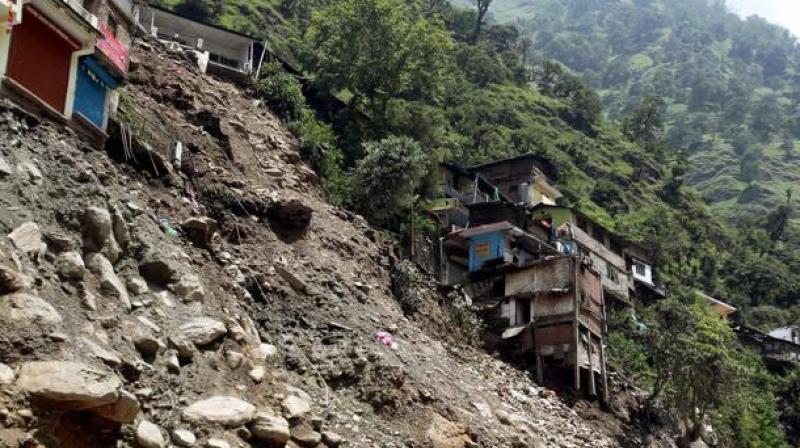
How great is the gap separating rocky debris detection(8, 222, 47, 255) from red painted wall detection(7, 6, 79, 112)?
4.65m

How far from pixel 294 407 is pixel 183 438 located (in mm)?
3367

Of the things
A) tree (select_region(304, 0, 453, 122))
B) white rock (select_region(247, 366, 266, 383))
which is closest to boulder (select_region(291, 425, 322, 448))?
white rock (select_region(247, 366, 266, 383))

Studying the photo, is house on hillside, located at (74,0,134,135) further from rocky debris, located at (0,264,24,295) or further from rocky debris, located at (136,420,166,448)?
rocky debris, located at (136,420,166,448)

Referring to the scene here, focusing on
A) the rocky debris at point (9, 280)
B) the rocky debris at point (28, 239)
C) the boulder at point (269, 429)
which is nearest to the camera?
the rocky debris at point (9, 280)

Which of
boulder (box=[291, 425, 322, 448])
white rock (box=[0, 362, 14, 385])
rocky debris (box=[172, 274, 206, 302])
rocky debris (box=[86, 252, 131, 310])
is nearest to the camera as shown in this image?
white rock (box=[0, 362, 14, 385])

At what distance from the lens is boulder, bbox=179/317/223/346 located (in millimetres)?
14227

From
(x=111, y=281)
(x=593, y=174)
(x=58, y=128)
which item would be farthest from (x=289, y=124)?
(x=593, y=174)

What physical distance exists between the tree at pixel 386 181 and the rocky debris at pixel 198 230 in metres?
14.5

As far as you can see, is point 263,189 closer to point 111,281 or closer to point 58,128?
point 58,128

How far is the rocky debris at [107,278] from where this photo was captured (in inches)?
527

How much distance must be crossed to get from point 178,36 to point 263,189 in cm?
2065

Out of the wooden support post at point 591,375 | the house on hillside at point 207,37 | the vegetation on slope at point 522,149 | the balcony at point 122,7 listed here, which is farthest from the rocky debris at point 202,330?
the house on hillside at point 207,37

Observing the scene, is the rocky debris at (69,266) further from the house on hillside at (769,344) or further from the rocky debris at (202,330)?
the house on hillside at (769,344)

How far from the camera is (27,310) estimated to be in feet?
36.0
